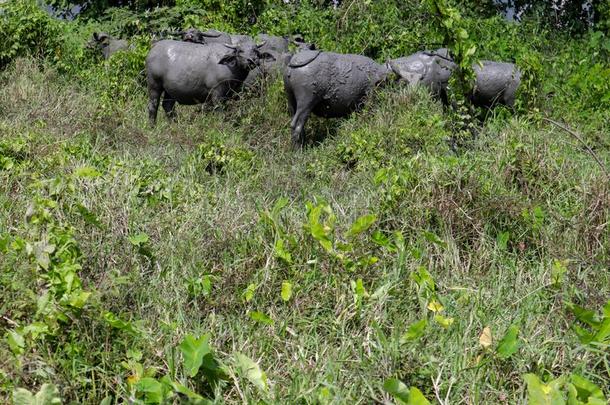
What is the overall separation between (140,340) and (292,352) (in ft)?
1.92

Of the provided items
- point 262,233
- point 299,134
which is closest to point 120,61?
point 299,134

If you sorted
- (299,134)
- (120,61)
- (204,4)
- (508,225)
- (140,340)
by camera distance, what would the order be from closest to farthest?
(140,340) → (508,225) → (299,134) → (120,61) → (204,4)

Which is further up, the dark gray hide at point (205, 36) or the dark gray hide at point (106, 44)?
the dark gray hide at point (205, 36)

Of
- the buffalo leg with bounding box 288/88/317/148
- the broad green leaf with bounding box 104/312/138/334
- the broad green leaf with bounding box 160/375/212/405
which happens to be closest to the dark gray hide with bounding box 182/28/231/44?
the buffalo leg with bounding box 288/88/317/148

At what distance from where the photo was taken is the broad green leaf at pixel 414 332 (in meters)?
2.76

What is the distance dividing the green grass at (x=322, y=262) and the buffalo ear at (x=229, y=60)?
99 centimetres

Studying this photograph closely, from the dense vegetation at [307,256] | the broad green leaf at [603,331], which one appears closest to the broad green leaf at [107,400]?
the dense vegetation at [307,256]

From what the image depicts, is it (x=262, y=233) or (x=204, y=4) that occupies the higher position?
(x=262, y=233)

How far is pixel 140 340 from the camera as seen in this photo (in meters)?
2.85

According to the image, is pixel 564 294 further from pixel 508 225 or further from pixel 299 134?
pixel 299 134

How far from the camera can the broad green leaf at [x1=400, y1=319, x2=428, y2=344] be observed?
109 inches

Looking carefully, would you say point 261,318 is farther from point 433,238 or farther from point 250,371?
point 433,238

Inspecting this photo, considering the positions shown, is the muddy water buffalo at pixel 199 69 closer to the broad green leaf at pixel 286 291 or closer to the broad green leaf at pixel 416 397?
the broad green leaf at pixel 286 291

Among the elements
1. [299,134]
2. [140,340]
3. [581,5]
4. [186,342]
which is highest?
[186,342]
